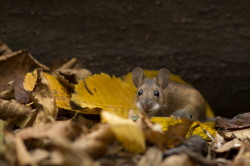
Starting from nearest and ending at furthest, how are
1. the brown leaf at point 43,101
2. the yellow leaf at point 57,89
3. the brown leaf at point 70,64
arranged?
1. the brown leaf at point 43,101
2. the yellow leaf at point 57,89
3. the brown leaf at point 70,64

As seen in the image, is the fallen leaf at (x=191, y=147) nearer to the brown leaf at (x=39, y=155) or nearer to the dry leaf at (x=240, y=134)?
the dry leaf at (x=240, y=134)

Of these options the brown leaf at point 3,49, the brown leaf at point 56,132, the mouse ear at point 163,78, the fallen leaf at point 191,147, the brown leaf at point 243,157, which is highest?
the brown leaf at point 3,49

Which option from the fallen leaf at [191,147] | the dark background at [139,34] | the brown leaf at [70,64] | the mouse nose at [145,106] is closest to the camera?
the fallen leaf at [191,147]

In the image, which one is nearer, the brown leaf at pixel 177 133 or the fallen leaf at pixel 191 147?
the fallen leaf at pixel 191 147

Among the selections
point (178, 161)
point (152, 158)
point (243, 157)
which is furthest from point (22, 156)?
point (243, 157)

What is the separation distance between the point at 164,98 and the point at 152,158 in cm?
255

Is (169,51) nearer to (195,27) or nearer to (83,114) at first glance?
(195,27)

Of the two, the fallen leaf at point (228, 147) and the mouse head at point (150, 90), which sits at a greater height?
the mouse head at point (150, 90)

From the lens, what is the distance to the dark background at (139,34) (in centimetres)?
595

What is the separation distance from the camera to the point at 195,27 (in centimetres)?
604

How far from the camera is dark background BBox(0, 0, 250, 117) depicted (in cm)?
595

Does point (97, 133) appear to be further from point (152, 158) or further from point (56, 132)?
point (152, 158)

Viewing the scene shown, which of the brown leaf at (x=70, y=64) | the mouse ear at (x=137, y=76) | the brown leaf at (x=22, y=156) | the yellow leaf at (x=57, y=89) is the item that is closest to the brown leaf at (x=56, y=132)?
the brown leaf at (x=22, y=156)

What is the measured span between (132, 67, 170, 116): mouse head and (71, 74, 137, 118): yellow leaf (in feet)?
0.40
